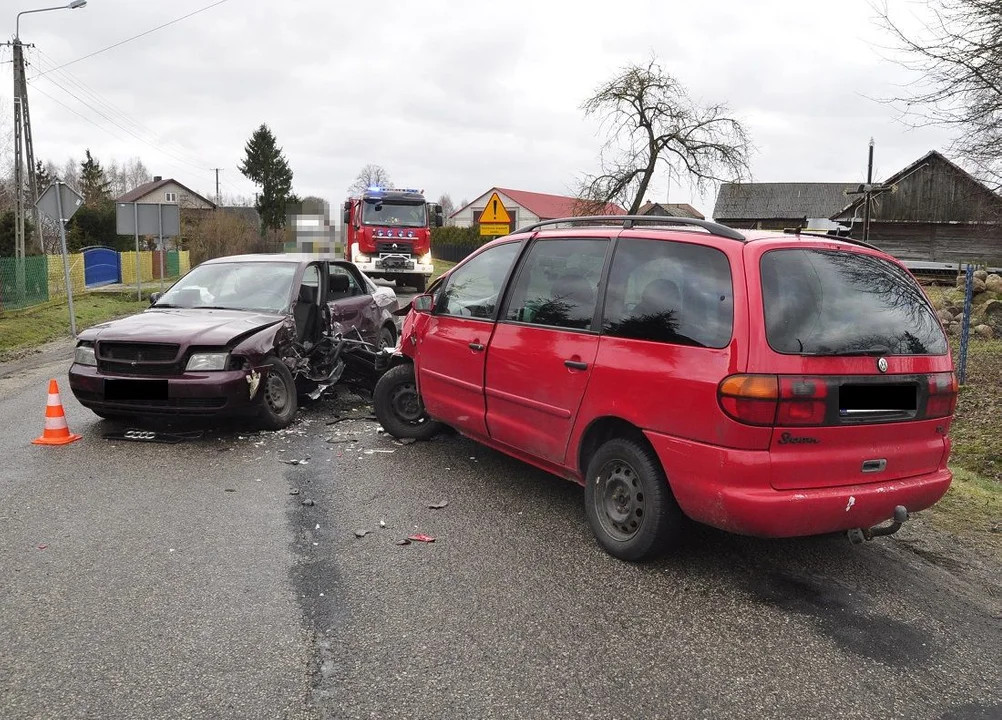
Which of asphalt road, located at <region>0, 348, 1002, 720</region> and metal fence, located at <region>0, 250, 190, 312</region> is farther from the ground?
metal fence, located at <region>0, 250, 190, 312</region>

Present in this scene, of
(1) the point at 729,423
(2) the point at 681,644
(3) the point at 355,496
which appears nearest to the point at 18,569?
(3) the point at 355,496

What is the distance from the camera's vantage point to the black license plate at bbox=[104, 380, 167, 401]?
6359mm

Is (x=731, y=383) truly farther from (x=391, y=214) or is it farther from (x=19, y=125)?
(x=19, y=125)

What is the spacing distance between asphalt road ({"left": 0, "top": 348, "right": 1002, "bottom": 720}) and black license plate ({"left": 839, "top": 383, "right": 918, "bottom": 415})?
3.10ft

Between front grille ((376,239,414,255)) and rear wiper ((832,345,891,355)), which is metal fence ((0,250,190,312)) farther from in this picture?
rear wiper ((832,345,891,355))

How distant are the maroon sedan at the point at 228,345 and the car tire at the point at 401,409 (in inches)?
40.9

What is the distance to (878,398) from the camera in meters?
3.74

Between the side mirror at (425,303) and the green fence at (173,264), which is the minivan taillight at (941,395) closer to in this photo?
the side mirror at (425,303)

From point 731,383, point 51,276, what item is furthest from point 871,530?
point 51,276

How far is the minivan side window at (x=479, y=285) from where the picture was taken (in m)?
5.34

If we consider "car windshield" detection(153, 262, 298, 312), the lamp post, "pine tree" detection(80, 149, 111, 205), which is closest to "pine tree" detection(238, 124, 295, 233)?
"pine tree" detection(80, 149, 111, 205)

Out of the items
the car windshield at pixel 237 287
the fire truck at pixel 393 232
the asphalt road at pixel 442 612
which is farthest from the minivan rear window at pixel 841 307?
the fire truck at pixel 393 232

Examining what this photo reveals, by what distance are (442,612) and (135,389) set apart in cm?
402

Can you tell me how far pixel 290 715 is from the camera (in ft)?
9.12
